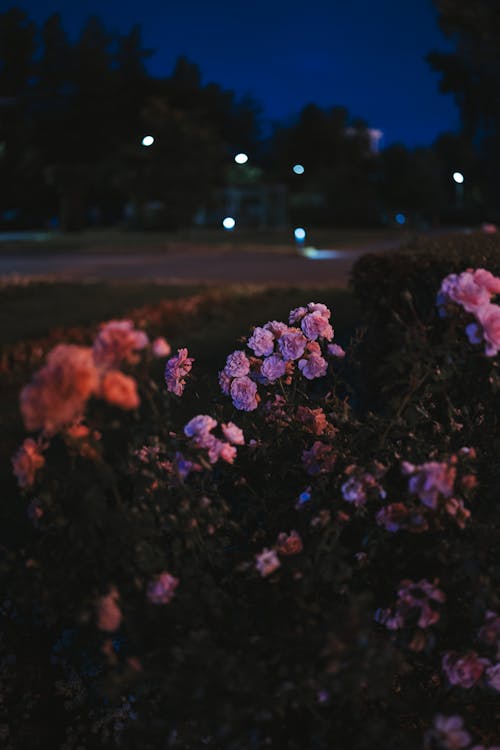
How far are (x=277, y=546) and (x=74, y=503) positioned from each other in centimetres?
65

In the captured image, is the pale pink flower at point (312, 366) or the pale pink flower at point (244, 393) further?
the pale pink flower at point (312, 366)

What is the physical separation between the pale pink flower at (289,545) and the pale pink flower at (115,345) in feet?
2.67

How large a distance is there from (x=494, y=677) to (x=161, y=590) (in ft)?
3.24

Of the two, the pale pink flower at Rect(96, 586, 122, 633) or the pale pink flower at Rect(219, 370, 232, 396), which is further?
the pale pink flower at Rect(219, 370, 232, 396)

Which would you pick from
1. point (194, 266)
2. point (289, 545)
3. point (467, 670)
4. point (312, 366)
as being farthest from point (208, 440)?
point (194, 266)

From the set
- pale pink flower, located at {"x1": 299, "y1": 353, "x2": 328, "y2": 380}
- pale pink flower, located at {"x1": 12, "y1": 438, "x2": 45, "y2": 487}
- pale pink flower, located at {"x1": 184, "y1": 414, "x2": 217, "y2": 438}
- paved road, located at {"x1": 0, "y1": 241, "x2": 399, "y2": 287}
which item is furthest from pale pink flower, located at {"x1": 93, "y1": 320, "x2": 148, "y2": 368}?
paved road, located at {"x1": 0, "y1": 241, "x2": 399, "y2": 287}

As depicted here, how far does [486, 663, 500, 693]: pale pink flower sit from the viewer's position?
8.06 feet

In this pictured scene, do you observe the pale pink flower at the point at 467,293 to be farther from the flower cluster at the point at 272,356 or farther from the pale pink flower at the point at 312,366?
the pale pink flower at the point at 312,366

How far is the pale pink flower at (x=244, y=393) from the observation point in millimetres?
3148

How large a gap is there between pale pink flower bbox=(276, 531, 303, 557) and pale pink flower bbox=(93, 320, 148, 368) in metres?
0.81

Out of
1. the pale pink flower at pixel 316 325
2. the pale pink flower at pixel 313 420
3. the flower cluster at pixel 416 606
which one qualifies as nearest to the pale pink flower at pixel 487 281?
the pale pink flower at pixel 316 325

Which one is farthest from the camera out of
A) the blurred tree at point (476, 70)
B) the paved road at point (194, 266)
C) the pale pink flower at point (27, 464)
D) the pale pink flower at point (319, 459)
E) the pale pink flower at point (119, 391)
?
the blurred tree at point (476, 70)

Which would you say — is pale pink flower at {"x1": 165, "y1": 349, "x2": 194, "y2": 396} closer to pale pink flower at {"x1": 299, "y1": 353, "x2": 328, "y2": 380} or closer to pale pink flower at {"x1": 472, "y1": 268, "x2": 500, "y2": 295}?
pale pink flower at {"x1": 299, "y1": 353, "x2": 328, "y2": 380}

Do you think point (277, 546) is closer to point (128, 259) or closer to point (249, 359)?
point (249, 359)
